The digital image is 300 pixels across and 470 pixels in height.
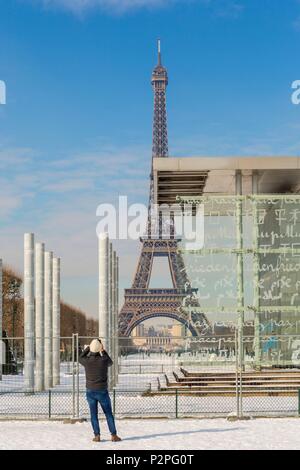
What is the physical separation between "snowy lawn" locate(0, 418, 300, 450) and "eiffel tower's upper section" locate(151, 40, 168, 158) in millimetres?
106539

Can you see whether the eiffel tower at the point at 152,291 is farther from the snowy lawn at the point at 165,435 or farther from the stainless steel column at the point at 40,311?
the snowy lawn at the point at 165,435

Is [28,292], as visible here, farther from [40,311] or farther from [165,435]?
[165,435]

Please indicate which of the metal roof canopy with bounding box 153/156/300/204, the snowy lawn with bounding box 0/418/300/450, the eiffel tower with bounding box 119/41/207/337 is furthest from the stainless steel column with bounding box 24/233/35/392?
the eiffel tower with bounding box 119/41/207/337

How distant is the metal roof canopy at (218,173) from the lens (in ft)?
125

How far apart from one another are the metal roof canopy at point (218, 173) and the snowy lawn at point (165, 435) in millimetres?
17463

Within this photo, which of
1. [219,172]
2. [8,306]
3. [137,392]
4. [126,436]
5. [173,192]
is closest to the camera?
[126,436]

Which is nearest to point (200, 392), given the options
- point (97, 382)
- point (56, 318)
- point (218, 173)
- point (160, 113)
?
point (218, 173)

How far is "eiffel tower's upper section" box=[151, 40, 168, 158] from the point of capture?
129 meters

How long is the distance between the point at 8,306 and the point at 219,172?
1603 inches

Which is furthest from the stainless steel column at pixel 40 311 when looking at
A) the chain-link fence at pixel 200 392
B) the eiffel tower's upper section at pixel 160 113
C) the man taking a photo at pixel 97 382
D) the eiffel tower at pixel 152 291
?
the eiffel tower's upper section at pixel 160 113

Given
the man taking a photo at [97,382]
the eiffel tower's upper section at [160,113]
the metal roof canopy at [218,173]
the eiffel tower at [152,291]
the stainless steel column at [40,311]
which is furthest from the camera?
the eiffel tower's upper section at [160,113]
